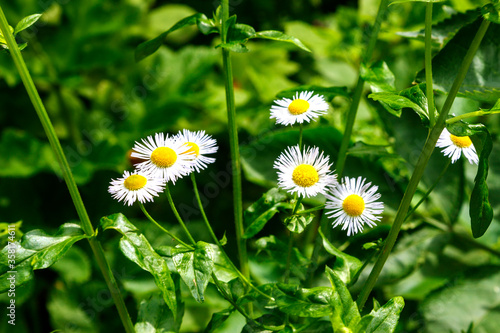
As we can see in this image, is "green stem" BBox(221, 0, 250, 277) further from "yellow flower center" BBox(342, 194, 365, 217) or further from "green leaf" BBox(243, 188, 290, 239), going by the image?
"yellow flower center" BBox(342, 194, 365, 217)

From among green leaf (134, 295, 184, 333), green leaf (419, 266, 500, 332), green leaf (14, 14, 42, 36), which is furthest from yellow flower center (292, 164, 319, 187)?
green leaf (419, 266, 500, 332)

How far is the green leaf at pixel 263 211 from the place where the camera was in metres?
0.62

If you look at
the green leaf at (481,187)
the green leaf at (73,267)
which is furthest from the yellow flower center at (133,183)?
the green leaf at (73,267)

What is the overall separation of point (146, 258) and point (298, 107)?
0.27m

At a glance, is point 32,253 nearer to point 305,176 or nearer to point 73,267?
point 305,176

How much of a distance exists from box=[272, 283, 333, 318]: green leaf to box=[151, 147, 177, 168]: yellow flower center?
8.0 inches

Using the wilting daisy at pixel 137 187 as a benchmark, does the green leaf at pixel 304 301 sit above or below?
below

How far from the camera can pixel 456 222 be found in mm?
984

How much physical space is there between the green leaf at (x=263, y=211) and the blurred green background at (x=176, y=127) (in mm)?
295

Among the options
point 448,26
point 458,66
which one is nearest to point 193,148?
point 458,66

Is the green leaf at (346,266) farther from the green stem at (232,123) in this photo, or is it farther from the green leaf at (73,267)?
→ the green leaf at (73,267)

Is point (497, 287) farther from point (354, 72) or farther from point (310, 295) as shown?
point (354, 72)

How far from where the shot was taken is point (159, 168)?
2.00 ft

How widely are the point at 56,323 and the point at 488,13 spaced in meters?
1.34
